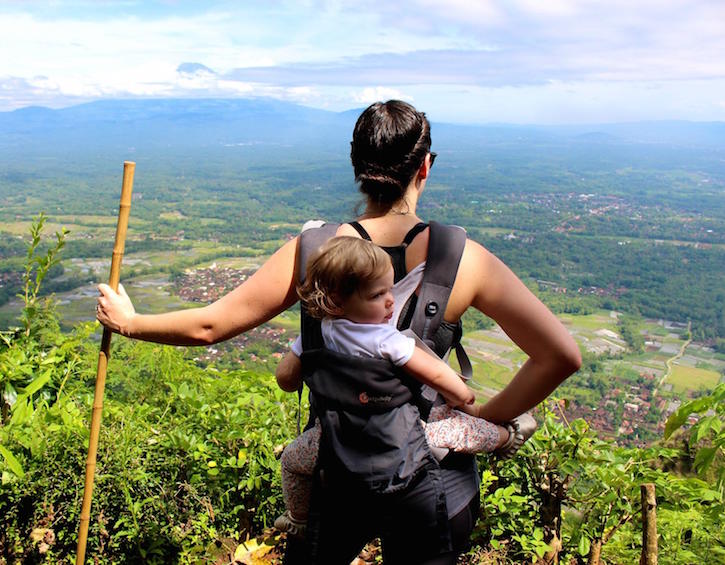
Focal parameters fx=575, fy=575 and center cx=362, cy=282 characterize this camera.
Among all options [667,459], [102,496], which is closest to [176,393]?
[102,496]

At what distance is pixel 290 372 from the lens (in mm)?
1626

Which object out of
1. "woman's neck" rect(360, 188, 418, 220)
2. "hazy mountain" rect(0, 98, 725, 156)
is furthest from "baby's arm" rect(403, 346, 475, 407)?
"hazy mountain" rect(0, 98, 725, 156)

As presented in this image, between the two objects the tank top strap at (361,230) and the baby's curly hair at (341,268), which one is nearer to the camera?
the baby's curly hair at (341,268)

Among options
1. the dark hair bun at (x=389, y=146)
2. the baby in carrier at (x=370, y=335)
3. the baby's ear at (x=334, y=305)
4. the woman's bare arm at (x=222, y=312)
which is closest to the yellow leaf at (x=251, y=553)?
the baby in carrier at (x=370, y=335)

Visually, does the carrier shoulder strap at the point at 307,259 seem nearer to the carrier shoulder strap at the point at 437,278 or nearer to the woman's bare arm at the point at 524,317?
the carrier shoulder strap at the point at 437,278

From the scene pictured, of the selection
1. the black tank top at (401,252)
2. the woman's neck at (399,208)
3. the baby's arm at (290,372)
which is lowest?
the baby's arm at (290,372)

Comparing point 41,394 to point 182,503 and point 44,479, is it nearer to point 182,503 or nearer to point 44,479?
point 44,479

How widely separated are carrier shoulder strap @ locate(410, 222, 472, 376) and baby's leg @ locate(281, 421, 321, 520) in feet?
1.38

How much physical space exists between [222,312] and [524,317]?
81 cm

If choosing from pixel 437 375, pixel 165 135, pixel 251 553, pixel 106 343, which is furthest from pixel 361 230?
pixel 165 135

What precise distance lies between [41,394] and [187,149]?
146302 millimetres

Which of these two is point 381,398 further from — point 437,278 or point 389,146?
point 389,146

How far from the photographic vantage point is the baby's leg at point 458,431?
59.8 inches

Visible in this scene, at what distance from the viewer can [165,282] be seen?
3544 cm
